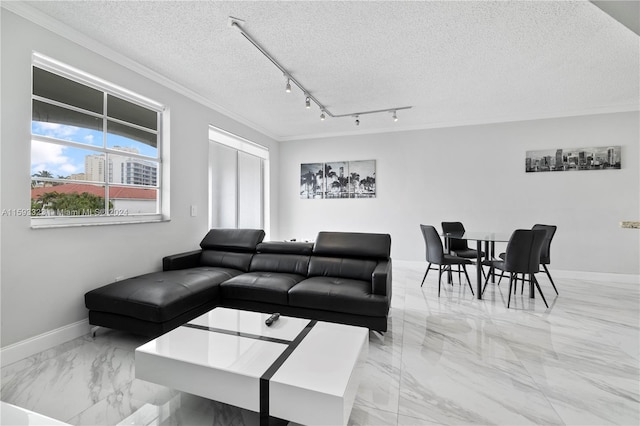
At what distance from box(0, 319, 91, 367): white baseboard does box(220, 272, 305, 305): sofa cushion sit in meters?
1.30

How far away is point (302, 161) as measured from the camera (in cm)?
633

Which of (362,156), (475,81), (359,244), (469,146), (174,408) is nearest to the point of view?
(174,408)

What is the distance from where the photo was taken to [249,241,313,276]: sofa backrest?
3.30 m

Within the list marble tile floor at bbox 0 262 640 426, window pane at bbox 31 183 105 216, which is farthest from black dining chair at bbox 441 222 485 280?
window pane at bbox 31 183 105 216

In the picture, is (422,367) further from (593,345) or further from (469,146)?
(469,146)

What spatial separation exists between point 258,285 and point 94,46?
287 cm

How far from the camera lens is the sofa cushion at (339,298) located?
238 centimetres

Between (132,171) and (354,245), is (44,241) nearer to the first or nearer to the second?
(132,171)

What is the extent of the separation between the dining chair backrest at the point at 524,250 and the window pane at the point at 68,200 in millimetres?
4619

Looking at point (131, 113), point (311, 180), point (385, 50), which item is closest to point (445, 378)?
point (385, 50)

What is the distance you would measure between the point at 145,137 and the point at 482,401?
4.14 meters

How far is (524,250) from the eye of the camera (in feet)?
10.9

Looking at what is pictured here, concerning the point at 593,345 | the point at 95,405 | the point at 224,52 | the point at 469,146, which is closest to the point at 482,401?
the point at 593,345

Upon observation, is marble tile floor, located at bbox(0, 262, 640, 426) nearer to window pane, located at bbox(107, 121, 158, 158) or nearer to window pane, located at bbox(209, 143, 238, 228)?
window pane, located at bbox(107, 121, 158, 158)
